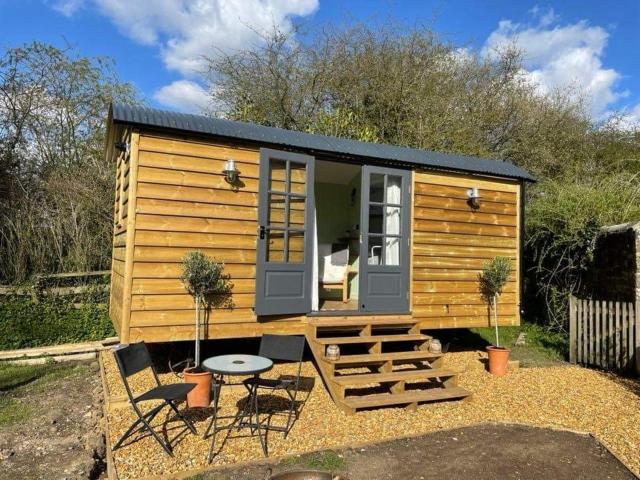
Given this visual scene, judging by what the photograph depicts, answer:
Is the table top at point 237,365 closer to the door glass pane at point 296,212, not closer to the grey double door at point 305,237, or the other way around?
the grey double door at point 305,237

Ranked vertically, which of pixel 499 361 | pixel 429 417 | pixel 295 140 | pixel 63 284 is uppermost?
pixel 295 140

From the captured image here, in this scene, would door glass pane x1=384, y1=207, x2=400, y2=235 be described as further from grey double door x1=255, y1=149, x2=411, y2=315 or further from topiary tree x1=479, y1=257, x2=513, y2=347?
topiary tree x1=479, y1=257, x2=513, y2=347

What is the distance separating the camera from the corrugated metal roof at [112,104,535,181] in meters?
4.57

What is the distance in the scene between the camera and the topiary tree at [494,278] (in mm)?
5980

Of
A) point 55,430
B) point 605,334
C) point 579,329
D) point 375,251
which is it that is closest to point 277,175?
point 375,251

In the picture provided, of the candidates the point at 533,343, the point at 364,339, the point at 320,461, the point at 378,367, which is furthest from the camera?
the point at 533,343

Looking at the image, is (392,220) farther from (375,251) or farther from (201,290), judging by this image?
(201,290)

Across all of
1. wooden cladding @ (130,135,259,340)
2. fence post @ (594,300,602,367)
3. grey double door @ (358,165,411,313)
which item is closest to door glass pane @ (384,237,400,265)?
grey double door @ (358,165,411,313)

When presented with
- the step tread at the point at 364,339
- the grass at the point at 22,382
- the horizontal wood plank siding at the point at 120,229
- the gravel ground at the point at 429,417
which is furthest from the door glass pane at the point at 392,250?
the grass at the point at 22,382

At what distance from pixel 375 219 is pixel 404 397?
2317mm

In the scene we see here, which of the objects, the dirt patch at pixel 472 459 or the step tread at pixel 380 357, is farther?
the step tread at pixel 380 357

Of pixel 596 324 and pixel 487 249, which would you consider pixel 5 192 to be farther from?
pixel 596 324

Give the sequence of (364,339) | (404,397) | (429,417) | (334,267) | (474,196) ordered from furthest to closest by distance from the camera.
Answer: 1. (334,267)
2. (474,196)
3. (364,339)
4. (404,397)
5. (429,417)

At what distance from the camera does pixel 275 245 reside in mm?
5090
